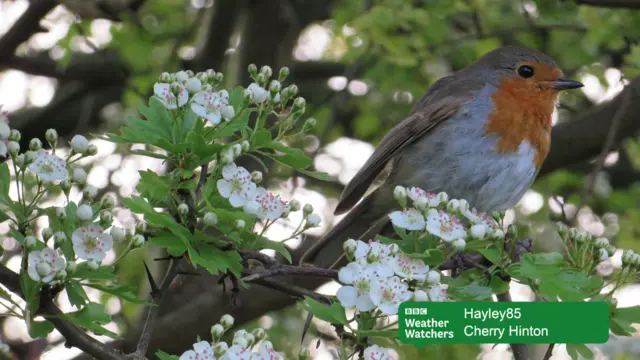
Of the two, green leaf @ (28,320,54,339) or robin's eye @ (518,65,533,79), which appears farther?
robin's eye @ (518,65,533,79)

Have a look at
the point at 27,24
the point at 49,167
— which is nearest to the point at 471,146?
the point at 27,24

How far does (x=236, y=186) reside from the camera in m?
2.15

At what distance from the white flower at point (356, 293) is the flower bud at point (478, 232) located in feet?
1.09

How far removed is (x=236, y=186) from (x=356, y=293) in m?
0.38

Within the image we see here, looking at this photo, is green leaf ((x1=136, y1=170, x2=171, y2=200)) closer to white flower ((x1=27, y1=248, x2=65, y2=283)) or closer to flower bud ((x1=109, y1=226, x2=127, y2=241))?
flower bud ((x1=109, y1=226, x2=127, y2=241))

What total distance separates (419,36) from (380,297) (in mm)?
3759

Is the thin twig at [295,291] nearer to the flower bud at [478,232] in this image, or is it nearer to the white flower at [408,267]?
the white flower at [408,267]

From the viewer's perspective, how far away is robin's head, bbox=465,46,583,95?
16.0 feet

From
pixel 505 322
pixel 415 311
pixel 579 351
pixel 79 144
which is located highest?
pixel 79 144

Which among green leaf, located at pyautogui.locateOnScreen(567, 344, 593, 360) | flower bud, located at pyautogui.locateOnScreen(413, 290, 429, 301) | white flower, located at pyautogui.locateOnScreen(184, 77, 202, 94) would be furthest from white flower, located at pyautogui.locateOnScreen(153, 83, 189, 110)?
green leaf, located at pyautogui.locateOnScreen(567, 344, 593, 360)

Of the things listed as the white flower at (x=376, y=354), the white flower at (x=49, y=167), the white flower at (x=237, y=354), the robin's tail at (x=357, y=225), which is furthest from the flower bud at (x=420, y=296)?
the robin's tail at (x=357, y=225)

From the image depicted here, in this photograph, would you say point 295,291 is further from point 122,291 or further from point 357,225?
point 357,225

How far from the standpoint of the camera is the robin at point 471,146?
14.8ft

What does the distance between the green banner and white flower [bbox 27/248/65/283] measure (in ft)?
2.36
